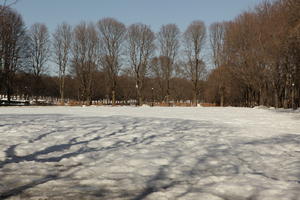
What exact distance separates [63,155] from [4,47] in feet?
104

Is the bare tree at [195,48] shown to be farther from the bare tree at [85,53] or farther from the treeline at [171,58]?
the bare tree at [85,53]

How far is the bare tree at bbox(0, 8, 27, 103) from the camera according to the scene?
98.1ft

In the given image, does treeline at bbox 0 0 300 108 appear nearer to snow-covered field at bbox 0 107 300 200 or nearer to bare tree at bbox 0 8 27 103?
bare tree at bbox 0 8 27 103

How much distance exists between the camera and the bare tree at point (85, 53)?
37844 millimetres

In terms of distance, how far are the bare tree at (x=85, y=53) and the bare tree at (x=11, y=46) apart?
25.2 ft

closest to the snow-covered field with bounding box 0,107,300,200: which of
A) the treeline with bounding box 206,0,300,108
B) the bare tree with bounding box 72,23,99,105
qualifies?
the treeline with bounding box 206,0,300,108

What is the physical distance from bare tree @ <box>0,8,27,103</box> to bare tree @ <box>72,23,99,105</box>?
7691 mm

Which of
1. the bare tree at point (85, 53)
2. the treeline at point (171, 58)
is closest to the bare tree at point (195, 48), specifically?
the treeline at point (171, 58)

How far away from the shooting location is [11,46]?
3117 centimetres

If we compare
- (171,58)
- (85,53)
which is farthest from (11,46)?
(171,58)

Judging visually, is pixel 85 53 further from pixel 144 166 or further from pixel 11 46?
pixel 144 166

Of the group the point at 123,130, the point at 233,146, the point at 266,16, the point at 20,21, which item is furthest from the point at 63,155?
the point at 20,21

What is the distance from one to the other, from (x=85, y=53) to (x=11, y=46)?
10.8 meters

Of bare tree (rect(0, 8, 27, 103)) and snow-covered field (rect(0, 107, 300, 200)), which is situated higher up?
bare tree (rect(0, 8, 27, 103))
